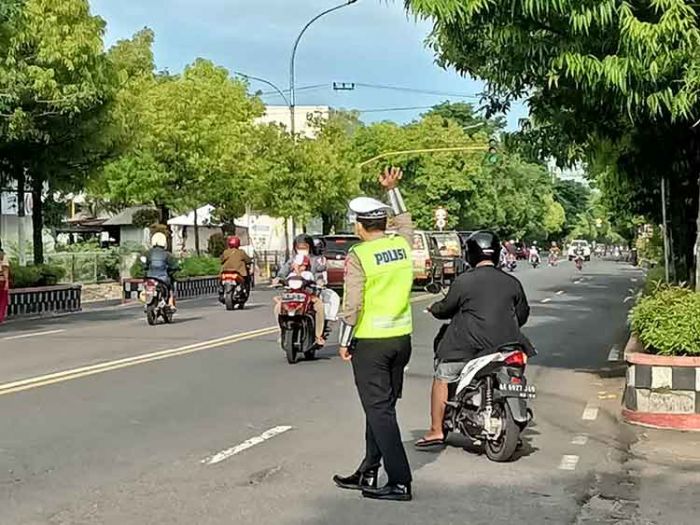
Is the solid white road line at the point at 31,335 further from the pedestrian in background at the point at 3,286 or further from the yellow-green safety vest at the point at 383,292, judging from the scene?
the yellow-green safety vest at the point at 383,292

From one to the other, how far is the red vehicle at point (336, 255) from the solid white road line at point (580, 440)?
19345mm

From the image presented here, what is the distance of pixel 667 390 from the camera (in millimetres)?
9820

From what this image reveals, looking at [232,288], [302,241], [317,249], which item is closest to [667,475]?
[302,241]

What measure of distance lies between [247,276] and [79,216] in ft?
150

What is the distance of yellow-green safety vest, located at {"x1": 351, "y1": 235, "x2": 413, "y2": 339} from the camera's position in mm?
7195

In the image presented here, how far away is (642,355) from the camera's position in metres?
10.0

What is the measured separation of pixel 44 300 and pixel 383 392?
20.3 metres

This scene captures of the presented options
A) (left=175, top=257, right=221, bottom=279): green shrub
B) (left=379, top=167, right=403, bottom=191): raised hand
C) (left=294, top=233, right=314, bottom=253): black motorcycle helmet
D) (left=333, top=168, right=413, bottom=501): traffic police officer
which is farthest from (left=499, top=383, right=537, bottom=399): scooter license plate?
(left=175, top=257, right=221, bottom=279): green shrub

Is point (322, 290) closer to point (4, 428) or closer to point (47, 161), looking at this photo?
point (4, 428)

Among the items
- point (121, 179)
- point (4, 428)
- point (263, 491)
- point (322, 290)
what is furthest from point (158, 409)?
point (121, 179)

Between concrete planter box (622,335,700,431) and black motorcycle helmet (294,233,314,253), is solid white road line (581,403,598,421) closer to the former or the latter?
concrete planter box (622,335,700,431)

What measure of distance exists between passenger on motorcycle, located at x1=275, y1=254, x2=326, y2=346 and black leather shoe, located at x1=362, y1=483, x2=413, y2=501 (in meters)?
7.69

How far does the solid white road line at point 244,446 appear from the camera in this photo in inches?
338

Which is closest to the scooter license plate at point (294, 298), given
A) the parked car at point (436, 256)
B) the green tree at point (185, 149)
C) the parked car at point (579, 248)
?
the parked car at point (436, 256)
